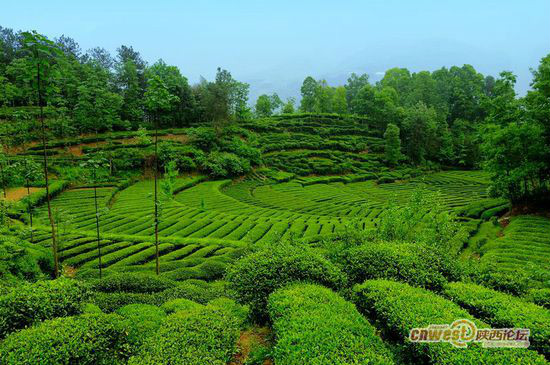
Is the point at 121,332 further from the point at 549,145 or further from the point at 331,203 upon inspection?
the point at 331,203

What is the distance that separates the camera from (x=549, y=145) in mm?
25969

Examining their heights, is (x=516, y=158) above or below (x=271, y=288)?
above

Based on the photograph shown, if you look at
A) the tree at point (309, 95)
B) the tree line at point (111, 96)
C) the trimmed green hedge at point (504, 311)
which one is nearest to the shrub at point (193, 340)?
the trimmed green hedge at point (504, 311)

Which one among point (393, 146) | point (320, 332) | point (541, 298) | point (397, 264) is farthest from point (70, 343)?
point (393, 146)

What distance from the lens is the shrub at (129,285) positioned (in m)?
13.7

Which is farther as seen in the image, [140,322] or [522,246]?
[522,246]

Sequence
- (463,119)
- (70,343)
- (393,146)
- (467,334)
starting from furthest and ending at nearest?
(463,119) < (393,146) < (467,334) < (70,343)

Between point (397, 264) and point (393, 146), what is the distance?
6744 cm

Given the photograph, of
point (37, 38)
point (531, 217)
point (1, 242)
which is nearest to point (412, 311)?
point (37, 38)

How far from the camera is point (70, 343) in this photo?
638cm

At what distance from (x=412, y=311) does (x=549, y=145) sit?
28467mm

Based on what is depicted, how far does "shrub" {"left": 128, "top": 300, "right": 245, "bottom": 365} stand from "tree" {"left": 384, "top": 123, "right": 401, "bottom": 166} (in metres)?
71.1

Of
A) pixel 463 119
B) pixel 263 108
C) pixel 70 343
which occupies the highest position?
pixel 263 108

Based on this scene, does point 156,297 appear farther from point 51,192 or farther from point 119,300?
point 51,192
